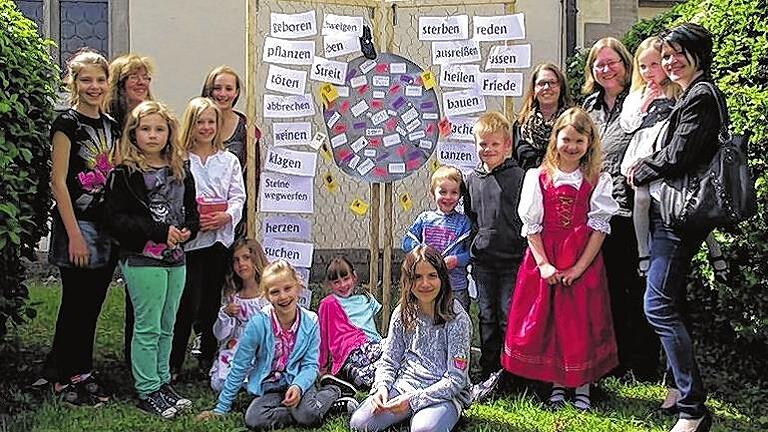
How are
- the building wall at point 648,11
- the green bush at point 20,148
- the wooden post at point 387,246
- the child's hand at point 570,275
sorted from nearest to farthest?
the green bush at point 20,148 < the child's hand at point 570,275 < the wooden post at point 387,246 < the building wall at point 648,11

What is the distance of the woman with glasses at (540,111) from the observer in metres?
5.14

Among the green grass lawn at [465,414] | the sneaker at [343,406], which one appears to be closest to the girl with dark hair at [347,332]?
the sneaker at [343,406]

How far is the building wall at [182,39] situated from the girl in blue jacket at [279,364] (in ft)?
13.2

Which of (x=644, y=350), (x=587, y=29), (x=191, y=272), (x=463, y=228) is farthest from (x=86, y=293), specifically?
(x=587, y=29)

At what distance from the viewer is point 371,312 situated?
18.1 feet

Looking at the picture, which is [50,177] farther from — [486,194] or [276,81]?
[486,194]

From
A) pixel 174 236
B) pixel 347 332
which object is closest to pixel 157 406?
pixel 174 236

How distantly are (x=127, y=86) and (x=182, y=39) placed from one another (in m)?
3.41

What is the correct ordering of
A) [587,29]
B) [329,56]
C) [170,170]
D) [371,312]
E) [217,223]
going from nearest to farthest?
[170,170] < [217,223] < [371,312] < [329,56] < [587,29]

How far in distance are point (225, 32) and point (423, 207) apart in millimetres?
2416

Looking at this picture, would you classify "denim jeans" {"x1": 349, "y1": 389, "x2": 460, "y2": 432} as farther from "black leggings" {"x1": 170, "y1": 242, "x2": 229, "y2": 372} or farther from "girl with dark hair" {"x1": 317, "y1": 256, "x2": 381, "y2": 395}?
"black leggings" {"x1": 170, "y1": 242, "x2": 229, "y2": 372}

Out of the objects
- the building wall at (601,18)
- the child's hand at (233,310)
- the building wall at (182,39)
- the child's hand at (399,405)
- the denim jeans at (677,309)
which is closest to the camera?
the denim jeans at (677,309)

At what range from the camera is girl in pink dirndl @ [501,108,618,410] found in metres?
4.72

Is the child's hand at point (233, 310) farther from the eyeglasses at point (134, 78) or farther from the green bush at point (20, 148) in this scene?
the eyeglasses at point (134, 78)
